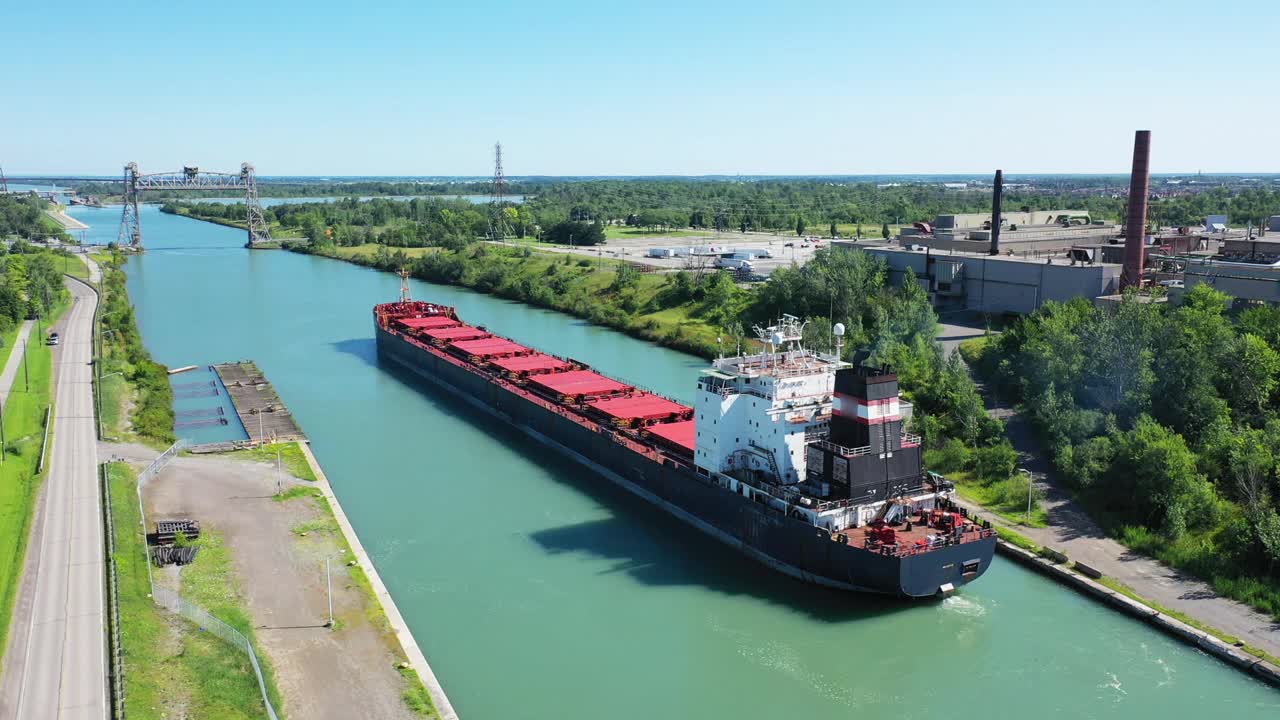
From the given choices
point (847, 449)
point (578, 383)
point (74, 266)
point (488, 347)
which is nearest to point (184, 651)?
point (847, 449)

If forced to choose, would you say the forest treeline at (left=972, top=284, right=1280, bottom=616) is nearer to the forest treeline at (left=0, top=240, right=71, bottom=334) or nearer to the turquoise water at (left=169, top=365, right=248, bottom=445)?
the turquoise water at (left=169, top=365, right=248, bottom=445)

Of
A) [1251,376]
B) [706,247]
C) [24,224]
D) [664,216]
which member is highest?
[664,216]

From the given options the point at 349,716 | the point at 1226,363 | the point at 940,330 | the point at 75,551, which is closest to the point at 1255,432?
the point at 1226,363

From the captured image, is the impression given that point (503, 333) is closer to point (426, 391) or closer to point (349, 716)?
point (426, 391)

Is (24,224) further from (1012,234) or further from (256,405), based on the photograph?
(1012,234)

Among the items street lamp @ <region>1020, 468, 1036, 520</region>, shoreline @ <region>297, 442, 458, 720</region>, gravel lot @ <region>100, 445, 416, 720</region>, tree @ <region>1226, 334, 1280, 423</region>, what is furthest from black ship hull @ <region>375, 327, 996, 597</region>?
tree @ <region>1226, 334, 1280, 423</region>

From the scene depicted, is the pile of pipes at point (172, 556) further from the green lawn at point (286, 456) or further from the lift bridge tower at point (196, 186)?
the lift bridge tower at point (196, 186)
